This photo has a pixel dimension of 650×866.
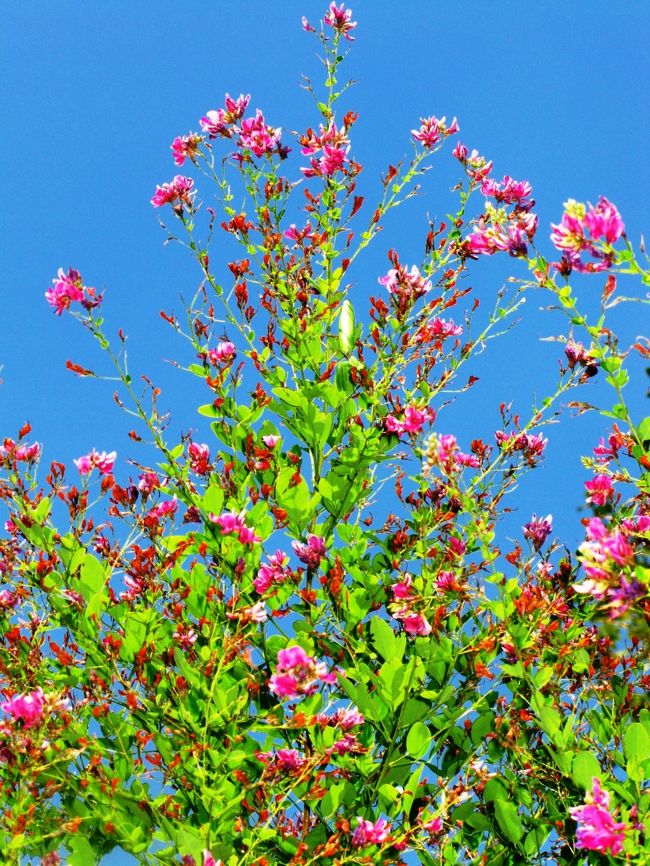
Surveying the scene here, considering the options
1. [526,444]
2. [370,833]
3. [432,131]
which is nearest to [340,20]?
[432,131]

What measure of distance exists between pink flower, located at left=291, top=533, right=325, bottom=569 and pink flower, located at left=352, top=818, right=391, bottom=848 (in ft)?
4.13

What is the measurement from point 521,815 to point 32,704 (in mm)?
2547

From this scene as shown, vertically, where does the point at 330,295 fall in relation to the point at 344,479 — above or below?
above

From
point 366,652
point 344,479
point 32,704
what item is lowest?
point 32,704

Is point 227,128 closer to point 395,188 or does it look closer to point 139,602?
point 395,188

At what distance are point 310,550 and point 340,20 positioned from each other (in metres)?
3.57

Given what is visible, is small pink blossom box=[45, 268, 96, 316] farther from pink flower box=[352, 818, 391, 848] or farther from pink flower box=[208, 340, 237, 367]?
pink flower box=[352, 818, 391, 848]

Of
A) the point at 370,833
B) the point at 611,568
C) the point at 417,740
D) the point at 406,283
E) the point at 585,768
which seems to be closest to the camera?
the point at 611,568

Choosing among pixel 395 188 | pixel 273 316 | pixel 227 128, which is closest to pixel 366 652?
pixel 273 316

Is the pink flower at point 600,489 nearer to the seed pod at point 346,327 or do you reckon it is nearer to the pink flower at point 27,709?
the seed pod at point 346,327

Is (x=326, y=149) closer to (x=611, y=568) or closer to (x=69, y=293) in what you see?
(x=69, y=293)

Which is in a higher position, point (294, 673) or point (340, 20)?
point (340, 20)

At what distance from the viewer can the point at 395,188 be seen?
5855mm

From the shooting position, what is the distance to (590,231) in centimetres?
299
